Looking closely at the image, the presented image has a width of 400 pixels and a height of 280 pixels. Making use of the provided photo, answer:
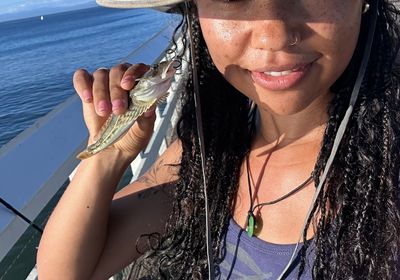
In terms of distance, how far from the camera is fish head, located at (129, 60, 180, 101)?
1469 mm

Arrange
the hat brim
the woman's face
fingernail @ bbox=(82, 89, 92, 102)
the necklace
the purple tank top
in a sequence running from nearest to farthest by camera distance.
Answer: the woman's face → the hat brim → the purple tank top → the necklace → fingernail @ bbox=(82, 89, 92, 102)

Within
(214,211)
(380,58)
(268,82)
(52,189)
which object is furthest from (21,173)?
(380,58)

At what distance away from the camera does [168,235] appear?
5.98ft

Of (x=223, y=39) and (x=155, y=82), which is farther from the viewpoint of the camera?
(x=155, y=82)

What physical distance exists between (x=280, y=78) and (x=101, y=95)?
633 millimetres

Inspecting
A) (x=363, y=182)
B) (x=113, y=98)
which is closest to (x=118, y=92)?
(x=113, y=98)

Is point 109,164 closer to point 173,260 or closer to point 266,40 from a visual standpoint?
Result: point 173,260

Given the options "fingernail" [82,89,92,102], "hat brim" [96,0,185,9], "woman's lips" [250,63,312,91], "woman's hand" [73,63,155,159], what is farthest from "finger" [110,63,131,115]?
"woman's lips" [250,63,312,91]

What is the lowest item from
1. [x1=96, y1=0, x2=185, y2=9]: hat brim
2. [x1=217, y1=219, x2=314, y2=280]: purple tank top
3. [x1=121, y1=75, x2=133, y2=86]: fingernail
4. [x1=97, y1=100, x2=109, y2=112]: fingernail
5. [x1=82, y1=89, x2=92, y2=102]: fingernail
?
[x1=217, y1=219, x2=314, y2=280]: purple tank top

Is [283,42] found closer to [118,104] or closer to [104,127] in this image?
[118,104]

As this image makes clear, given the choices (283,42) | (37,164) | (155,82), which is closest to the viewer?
(283,42)

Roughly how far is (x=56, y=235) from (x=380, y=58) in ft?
4.13

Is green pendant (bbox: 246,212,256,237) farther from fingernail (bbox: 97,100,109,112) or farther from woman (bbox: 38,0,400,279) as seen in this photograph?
fingernail (bbox: 97,100,109,112)

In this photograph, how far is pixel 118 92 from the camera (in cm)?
159
